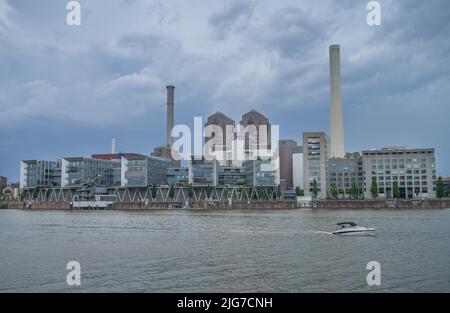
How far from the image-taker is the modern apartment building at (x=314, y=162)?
606ft

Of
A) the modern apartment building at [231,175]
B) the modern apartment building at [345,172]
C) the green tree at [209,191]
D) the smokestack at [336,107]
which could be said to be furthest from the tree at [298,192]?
the green tree at [209,191]

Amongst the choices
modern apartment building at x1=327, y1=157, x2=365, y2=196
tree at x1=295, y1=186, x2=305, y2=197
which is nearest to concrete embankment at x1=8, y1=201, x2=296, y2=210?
tree at x1=295, y1=186, x2=305, y2=197

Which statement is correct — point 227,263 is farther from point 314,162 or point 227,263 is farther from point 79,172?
point 79,172

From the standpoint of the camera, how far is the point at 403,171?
182m

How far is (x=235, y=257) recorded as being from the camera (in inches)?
1470

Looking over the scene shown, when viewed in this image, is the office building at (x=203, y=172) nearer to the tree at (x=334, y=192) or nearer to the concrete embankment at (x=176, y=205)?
the concrete embankment at (x=176, y=205)

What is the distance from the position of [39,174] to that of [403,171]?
144 m

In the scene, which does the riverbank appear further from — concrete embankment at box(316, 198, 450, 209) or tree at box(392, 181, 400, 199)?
tree at box(392, 181, 400, 199)

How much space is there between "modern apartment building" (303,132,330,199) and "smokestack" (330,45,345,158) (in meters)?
9.45

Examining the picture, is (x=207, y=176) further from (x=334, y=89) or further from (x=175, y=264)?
(x=175, y=264)

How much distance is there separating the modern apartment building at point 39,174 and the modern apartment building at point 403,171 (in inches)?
4946

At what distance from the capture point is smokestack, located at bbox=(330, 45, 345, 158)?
19088 centimetres

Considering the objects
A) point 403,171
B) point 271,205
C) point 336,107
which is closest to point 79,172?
point 271,205
